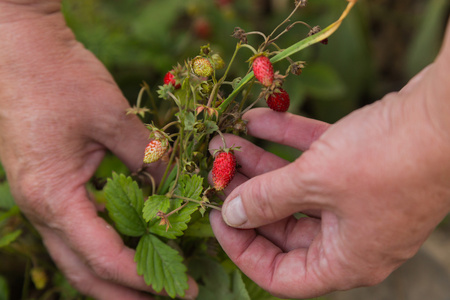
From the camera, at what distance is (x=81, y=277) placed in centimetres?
116

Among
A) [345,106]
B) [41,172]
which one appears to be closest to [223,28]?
[345,106]

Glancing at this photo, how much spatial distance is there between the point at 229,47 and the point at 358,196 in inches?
54.1

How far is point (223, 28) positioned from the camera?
1.97 metres

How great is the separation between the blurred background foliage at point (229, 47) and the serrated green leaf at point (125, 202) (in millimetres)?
347

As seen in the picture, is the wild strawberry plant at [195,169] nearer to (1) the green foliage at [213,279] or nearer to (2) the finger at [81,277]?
(1) the green foliage at [213,279]

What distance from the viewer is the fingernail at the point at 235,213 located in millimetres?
782

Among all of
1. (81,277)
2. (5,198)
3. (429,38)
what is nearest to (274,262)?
(81,277)

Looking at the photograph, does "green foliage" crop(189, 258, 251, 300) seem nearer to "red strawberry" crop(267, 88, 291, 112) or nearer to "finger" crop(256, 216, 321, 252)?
"finger" crop(256, 216, 321, 252)

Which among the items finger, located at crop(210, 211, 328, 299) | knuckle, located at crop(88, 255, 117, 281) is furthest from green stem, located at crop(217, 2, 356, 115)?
knuckle, located at crop(88, 255, 117, 281)

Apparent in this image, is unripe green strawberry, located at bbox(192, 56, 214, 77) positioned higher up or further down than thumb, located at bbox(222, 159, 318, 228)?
higher up

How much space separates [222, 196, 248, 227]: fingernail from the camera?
78cm

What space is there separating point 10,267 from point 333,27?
1.32 metres

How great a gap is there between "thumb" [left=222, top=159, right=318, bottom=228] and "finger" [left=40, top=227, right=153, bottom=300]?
1.53ft

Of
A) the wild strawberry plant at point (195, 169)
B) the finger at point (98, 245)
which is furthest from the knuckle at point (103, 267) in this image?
the wild strawberry plant at point (195, 169)
